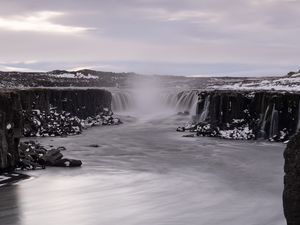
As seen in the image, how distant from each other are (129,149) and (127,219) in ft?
54.2

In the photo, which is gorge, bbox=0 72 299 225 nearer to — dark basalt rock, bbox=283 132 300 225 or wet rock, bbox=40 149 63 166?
dark basalt rock, bbox=283 132 300 225

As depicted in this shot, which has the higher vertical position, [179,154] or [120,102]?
[120,102]

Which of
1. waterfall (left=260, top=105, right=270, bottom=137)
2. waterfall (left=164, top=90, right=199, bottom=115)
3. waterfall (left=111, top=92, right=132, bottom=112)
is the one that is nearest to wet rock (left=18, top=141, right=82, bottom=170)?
waterfall (left=260, top=105, right=270, bottom=137)

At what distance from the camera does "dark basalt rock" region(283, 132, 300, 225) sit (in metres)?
10.6

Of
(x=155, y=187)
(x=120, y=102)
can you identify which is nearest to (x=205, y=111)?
(x=120, y=102)

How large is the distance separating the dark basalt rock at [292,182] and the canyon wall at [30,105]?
14336 millimetres

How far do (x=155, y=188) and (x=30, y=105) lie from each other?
23497 millimetres

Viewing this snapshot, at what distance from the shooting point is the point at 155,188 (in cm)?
2036

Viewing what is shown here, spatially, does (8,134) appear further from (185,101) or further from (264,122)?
(185,101)

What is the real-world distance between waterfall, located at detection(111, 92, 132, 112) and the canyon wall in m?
6.29

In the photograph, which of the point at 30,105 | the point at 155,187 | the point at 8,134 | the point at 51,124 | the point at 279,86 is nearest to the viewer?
the point at 155,187

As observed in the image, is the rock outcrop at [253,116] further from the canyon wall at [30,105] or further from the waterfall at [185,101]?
the waterfall at [185,101]

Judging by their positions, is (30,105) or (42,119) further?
(30,105)

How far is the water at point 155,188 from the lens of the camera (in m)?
16.0
